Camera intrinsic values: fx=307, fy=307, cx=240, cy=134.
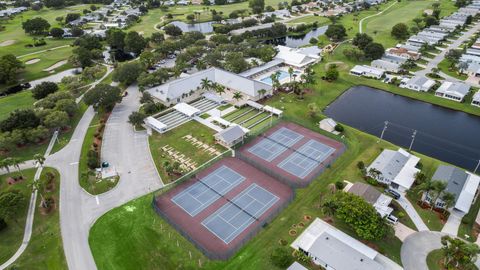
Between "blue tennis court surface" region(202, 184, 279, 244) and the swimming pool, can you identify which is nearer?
"blue tennis court surface" region(202, 184, 279, 244)

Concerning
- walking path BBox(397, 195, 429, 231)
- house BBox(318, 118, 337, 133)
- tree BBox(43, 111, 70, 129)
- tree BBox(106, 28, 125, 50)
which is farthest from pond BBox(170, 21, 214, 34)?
walking path BBox(397, 195, 429, 231)

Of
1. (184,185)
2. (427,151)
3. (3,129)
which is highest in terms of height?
(3,129)

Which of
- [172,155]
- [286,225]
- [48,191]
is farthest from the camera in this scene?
[172,155]

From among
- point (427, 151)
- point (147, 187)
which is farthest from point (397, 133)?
point (147, 187)

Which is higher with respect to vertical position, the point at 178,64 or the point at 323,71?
the point at 178,64

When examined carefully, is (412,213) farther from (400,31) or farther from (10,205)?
(400,31)

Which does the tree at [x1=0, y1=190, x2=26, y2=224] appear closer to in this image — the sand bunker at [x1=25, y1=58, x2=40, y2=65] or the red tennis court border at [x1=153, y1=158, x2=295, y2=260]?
the red tennis court border at [x1=153, y1=158, x2=295, y2=260]

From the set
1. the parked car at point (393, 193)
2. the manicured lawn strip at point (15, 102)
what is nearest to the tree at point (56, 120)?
the manicured lawn strip at point (15, 102)

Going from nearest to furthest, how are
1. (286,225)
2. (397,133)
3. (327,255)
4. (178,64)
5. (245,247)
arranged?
(327,255) < (245,247) < (286,225) < (397,133) < (178,64)

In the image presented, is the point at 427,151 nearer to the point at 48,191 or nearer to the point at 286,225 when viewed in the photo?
the point at 286,225
